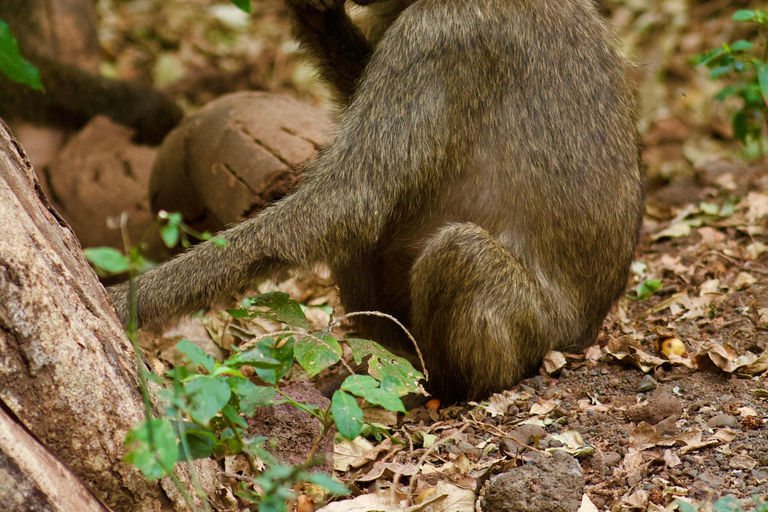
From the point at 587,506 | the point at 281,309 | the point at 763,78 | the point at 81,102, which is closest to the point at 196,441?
the point at 281,309

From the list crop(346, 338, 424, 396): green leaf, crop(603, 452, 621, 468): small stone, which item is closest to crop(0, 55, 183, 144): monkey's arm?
crop(346, 338, 424, 396): green leaf

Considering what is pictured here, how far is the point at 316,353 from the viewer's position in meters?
2.89

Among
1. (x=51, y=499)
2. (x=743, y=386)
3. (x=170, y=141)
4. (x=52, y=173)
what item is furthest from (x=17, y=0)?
(x=743, y=386)

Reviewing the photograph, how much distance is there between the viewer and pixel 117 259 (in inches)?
79.8

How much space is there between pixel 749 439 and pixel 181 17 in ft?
28.0

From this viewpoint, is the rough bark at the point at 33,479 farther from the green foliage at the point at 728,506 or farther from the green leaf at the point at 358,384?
the green foliage at the point at 728,506

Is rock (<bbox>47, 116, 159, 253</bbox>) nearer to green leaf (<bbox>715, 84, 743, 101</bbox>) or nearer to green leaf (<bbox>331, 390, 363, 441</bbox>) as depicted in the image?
green leaf (<bbox>331, 390, 363, 441</bbox>)

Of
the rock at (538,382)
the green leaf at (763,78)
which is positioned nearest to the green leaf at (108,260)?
the rock at (538,382)

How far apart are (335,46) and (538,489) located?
2.54 m

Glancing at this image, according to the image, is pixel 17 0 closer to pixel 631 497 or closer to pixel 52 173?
pixel 52 173

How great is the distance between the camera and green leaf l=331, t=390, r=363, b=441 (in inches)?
96.3

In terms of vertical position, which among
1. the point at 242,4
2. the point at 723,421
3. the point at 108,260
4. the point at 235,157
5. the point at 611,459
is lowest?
the point at 611,459

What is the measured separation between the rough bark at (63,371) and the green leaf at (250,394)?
293 mm

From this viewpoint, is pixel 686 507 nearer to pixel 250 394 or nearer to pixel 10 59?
pixel 250 394
